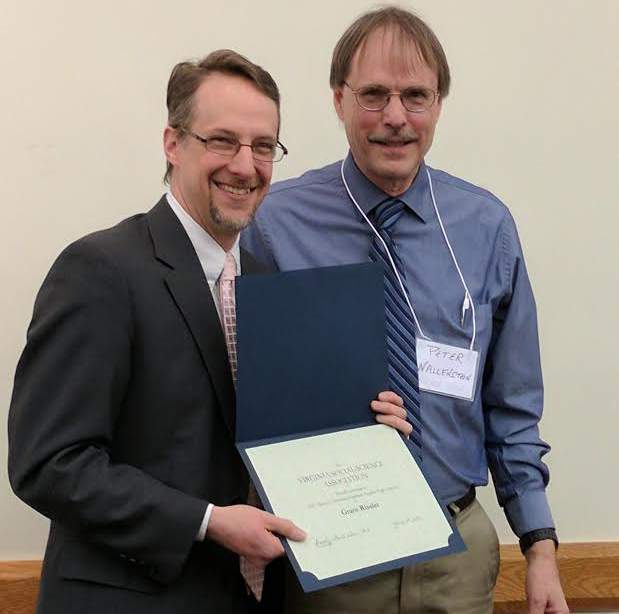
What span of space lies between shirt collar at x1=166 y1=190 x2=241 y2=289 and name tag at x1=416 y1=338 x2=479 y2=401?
1.49 ft

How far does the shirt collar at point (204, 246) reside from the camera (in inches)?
48.6

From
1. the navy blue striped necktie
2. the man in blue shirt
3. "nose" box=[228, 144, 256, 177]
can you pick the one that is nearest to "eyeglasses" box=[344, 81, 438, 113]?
the man in blue shirt

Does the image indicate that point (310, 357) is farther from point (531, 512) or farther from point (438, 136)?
point (438, 136)

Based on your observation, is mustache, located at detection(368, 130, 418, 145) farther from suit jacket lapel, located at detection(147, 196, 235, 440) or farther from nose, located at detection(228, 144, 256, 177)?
suit jacket lapel, located at detection(147, 196, 235, 440)

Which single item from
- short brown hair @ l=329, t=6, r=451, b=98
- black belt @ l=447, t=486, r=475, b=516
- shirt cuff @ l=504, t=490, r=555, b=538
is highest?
short brown hair @ l=329, t=6, r=451, b=98

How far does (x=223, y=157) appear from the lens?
3.93 feet

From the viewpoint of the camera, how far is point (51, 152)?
6.44 feet

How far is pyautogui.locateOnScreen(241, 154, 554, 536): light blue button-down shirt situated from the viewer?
150 centimetres

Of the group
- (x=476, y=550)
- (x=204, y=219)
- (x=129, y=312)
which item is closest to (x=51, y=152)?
(x=204, y=219)

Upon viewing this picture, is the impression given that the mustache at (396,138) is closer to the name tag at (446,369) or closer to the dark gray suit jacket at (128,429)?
the name tag at (446,369)

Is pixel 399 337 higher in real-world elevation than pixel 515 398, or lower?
higher

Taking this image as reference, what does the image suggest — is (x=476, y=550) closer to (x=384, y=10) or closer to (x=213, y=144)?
(x=213, y=144)

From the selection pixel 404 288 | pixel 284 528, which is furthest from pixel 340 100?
pixel 284 528

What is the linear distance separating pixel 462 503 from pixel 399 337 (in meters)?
0.36
